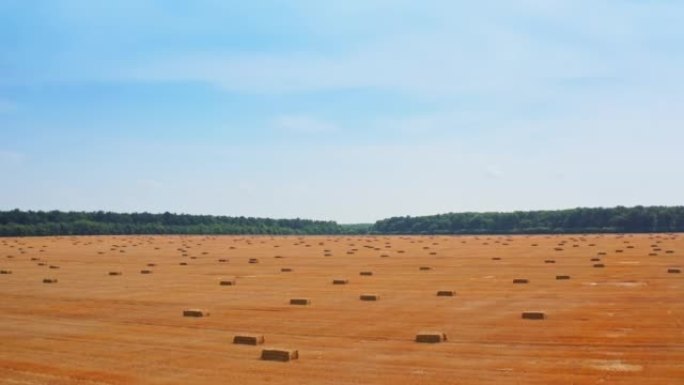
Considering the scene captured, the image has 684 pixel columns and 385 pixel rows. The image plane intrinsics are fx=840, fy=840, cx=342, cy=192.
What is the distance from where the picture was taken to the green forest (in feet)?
480

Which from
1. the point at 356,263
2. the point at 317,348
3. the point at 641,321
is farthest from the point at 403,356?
the point at 356,263

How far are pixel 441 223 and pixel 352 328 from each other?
169 metres

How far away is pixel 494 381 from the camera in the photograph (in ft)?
53.0

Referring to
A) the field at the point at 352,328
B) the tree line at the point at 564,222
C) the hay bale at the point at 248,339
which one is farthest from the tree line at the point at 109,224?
the hay bale at the point at 248,339

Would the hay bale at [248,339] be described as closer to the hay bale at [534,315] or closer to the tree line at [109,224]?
the hay bale at [534,315]

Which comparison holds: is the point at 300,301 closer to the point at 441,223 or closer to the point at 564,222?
the point at 564,222

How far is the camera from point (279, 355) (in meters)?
18.5

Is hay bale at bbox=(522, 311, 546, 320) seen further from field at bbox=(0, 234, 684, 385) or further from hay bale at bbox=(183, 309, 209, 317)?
hay bale at bbox=(183, 309, 209, 317)

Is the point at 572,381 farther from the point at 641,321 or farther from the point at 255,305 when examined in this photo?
the point at 255,305

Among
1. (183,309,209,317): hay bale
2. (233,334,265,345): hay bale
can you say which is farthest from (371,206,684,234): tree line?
(233,334,265,345): hay bale

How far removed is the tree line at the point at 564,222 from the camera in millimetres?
145875

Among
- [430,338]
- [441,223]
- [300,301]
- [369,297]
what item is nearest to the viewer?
[430,338]

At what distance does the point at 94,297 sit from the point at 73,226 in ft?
423

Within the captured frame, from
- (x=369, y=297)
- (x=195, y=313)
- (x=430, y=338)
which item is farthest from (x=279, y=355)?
Result: (x=369, y=297)
